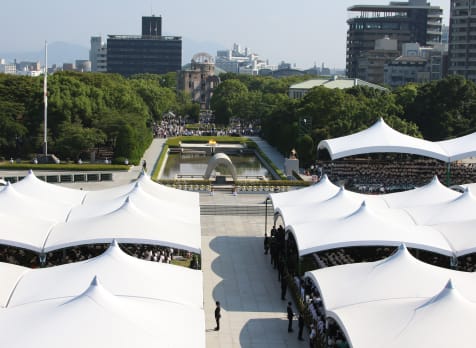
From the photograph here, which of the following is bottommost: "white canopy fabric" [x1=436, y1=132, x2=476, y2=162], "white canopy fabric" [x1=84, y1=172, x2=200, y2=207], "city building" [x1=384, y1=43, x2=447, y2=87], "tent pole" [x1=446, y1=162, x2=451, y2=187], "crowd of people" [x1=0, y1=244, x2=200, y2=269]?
"crowd of people" [x1=0, y1=244, x2=200, y2=269]

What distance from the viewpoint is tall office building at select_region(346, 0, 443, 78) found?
139 meters

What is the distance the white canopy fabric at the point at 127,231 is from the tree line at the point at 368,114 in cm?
2521

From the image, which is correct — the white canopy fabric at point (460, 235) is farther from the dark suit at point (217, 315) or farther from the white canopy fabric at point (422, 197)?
the dark suit at point (217, 315)

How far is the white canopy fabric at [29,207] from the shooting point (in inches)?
917

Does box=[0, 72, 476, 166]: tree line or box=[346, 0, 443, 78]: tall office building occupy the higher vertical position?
box=[346, 0, 443, 78]: tall office building

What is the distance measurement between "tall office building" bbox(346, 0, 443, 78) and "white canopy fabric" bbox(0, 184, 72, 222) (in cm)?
11718

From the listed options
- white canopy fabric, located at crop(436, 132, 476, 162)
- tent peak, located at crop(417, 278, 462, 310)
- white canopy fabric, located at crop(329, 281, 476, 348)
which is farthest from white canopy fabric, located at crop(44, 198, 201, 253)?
white canopy fabric, located at crop(436, 132, 476, 162)

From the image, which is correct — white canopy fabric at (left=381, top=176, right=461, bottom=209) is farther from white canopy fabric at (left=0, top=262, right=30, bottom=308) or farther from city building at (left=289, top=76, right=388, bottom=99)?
city building at (left=289, top=76, right=388, bottom=99)

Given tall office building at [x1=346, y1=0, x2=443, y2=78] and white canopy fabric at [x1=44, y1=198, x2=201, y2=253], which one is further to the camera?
tall office building at [x1=346, y1=0, x2=443, y2=78]

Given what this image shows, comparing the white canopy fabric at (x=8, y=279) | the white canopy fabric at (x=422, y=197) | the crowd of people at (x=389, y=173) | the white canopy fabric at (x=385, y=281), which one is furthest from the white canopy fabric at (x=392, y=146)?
the white canopy fabric at (x=8, y=279)

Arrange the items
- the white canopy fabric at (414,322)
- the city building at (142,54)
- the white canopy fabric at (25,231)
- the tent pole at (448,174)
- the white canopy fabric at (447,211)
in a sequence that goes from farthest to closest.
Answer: the city building at (142,54)
the tent pole at (448,174)
the white canopy fabric at (447,211)
the white canopy fabric at (25,231)
the white canopy fabric at (414,322)

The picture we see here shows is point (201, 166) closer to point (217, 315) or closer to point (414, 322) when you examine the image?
point (217, 315)

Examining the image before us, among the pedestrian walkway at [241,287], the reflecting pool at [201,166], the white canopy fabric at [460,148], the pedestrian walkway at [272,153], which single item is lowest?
the reflecting pool at [201,166]

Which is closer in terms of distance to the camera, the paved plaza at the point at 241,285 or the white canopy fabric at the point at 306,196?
the paved plaza at the point at 241,285
